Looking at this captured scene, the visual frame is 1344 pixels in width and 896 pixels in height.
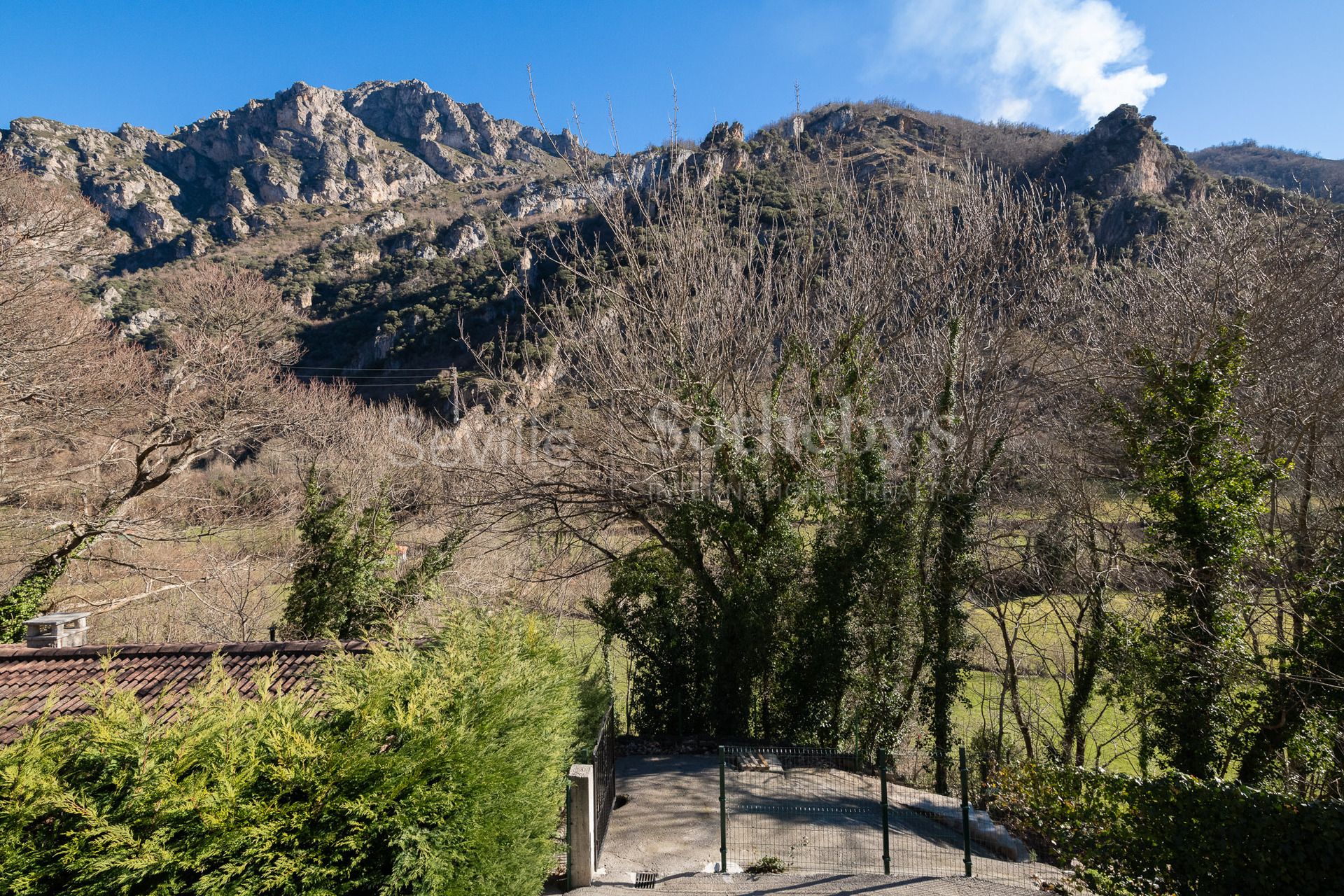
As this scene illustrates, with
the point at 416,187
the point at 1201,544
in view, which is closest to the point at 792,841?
the point at 1201,544

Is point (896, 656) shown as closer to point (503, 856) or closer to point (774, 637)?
point (774, 637)

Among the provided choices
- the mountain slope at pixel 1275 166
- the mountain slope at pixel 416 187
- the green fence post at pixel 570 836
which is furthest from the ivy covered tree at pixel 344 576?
the mountain slope at pixel 1275 166

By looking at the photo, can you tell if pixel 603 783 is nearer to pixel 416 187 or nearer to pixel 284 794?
pixel 284 794

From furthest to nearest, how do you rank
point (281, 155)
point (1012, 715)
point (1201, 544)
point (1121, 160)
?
point (281, 155), point (1121, 160), point (1012, 715), point (1201, 544)

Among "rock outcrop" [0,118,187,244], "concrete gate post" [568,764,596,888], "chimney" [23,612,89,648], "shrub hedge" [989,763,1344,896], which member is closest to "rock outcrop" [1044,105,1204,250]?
"shrub hedge" [989,763,1344,896]

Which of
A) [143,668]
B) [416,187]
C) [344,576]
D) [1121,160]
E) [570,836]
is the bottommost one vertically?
[570,836]

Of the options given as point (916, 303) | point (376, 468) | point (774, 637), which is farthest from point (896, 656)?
point (376, 468)

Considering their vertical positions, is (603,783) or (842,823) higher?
(603,783)

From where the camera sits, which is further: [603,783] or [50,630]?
[50,630]

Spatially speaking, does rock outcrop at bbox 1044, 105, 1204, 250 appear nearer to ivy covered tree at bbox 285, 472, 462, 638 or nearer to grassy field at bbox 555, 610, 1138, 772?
grassy field at bbox 555, 610, 1138, 772

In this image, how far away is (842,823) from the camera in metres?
7.90

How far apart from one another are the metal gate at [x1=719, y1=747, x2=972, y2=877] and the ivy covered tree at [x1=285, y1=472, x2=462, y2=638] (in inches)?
304

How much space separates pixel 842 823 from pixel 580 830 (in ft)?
11.2

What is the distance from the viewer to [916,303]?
12547mm
